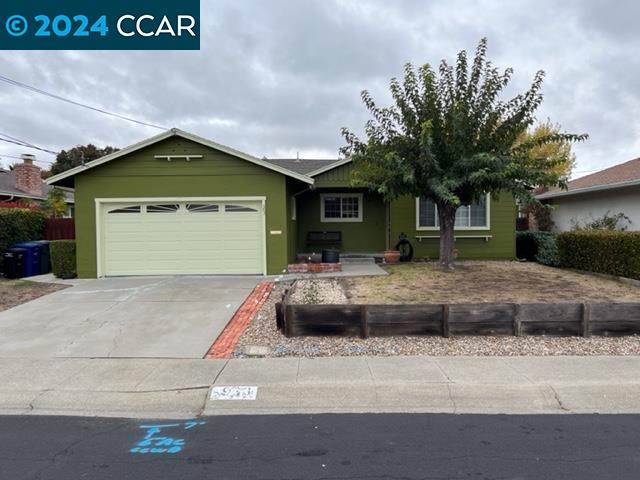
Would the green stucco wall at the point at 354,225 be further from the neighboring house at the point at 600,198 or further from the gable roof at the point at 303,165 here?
the neighboring house at the point at 600,198

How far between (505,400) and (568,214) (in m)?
17.0

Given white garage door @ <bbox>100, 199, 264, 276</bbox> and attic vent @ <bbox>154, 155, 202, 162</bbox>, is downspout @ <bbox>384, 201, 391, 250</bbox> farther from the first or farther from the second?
attic vent @ <bbox>154, 155, 202, 162</bbox>

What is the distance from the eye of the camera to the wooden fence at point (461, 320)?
6926 mm

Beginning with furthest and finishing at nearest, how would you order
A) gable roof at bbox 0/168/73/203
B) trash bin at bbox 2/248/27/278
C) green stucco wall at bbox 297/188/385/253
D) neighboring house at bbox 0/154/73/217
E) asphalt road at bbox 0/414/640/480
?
1. neighboring house at bbox 0/154/73/217
2. gable roof at bbox 0/168/73/203
3. green stucco wall at bbox 297/188/385/253
4. trash bin at bbox 2/248/27/278
5. asphalt road at bbox 0/414/640/480

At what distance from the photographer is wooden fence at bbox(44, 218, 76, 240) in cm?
1628

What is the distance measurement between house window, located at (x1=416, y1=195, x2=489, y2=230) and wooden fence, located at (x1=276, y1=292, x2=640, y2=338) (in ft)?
30.1

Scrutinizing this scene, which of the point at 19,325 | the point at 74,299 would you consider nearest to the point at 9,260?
the point at 74,299

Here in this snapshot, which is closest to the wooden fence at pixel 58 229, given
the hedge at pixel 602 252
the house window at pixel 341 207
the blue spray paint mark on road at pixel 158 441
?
the house window at pixel 341 207

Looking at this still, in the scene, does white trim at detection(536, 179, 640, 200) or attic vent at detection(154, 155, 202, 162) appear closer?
attic vent at detection(154, 155, 202, 162)

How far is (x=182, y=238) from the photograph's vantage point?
1266cm

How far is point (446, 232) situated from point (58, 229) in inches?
523

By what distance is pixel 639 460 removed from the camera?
3527 millimetres

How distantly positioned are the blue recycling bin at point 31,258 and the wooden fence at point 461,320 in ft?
32.7

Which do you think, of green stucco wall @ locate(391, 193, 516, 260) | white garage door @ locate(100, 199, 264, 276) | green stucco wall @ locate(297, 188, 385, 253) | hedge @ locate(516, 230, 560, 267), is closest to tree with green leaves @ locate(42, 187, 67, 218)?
white garage door @ locate(100, 199, 264, 276)
